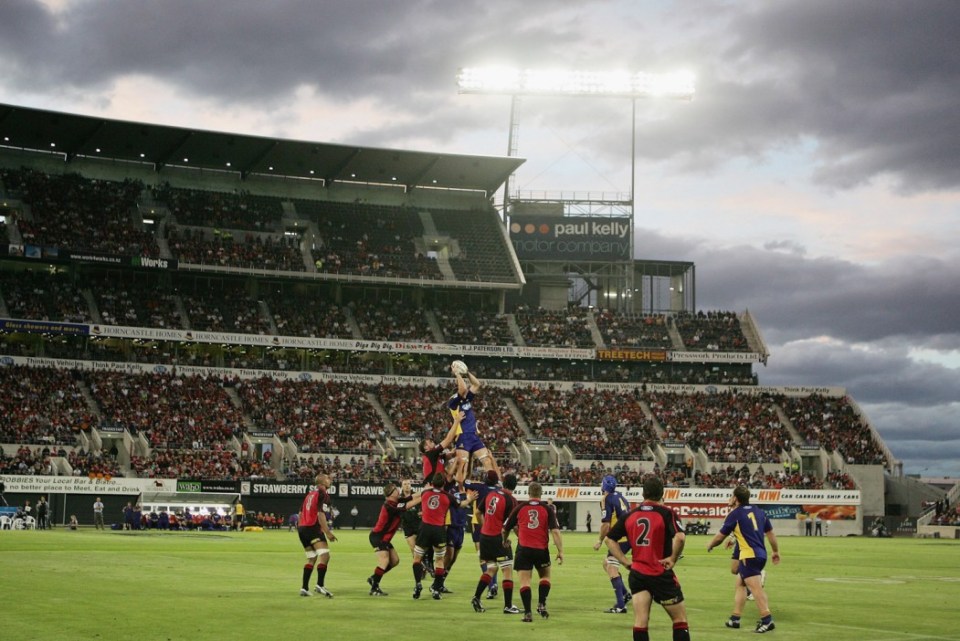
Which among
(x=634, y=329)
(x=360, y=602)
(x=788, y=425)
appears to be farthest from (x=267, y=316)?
(x=360, y=602)

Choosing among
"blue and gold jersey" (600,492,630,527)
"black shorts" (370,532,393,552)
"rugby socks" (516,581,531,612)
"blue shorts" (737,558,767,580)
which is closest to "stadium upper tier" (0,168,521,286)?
"black shorts" (370,532,393,552)

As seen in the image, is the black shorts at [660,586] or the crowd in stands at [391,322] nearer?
the black shorts at [660,586]

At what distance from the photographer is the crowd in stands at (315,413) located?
238 feet

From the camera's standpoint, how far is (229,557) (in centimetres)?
3353

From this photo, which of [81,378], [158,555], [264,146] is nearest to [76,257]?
[81,378]

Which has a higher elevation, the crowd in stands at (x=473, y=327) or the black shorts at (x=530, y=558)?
the crowd in stands at (x=473, y=327)

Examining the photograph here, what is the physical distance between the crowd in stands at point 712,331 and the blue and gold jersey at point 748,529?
2971 inches

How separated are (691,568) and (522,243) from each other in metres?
65.3

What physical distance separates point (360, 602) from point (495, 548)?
293 cm

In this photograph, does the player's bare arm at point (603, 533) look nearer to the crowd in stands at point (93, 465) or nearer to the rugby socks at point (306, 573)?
the rugby socks at point (306, 573)

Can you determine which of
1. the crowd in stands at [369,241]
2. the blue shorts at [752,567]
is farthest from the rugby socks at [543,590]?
the crowd in stands at [369,241]

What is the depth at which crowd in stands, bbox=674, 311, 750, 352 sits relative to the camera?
93.1 m

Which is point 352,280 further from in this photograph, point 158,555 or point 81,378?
point 158,555

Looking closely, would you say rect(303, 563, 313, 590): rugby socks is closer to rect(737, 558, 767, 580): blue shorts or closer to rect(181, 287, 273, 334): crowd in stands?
rect(737, 558, 767, 580): blue shorts
